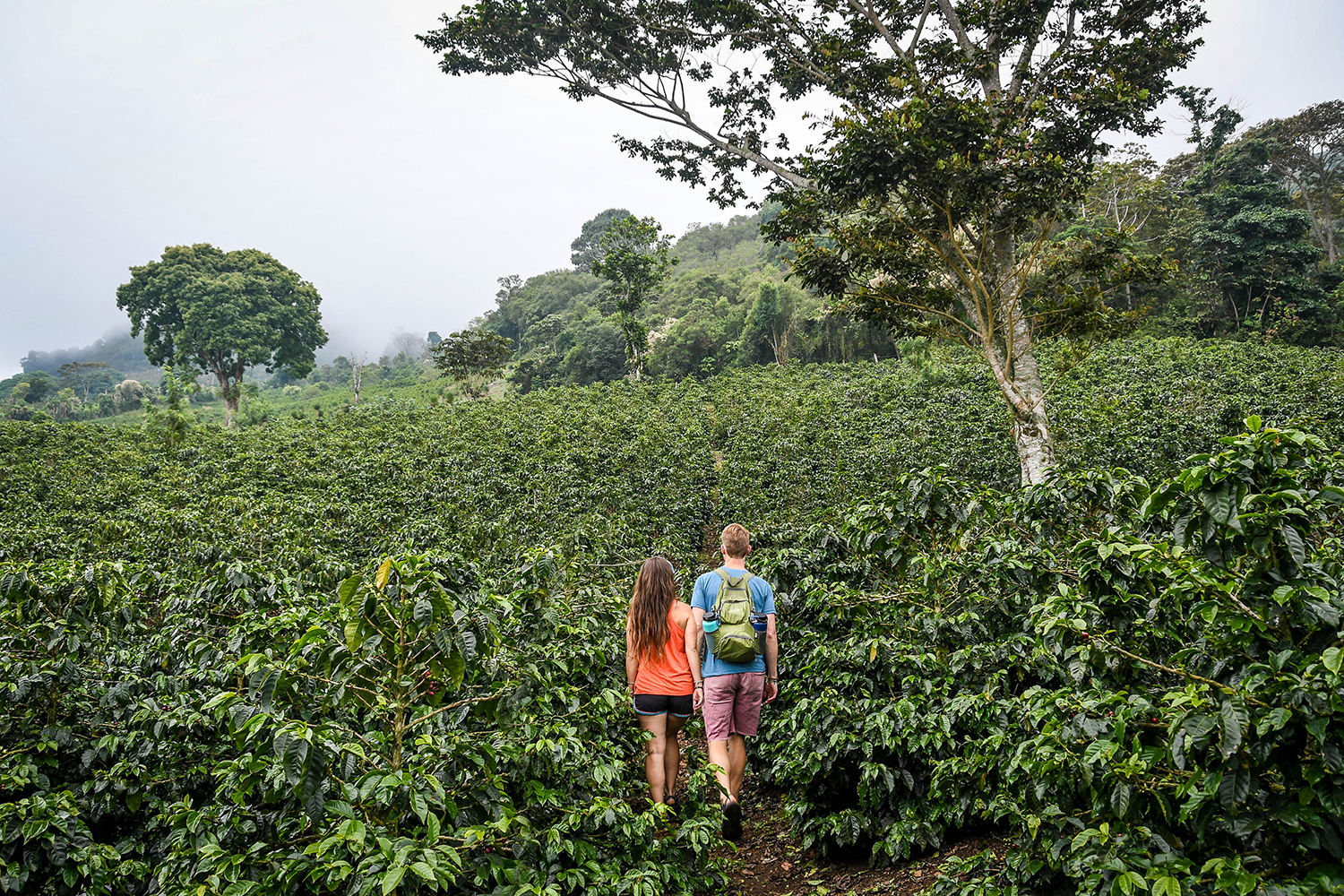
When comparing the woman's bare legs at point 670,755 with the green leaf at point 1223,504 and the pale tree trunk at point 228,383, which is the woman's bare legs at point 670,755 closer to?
the green leaf at point 1223,504

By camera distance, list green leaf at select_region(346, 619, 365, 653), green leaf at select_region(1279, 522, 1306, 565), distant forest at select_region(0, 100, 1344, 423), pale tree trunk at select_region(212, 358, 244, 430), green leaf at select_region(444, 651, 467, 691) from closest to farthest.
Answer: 1. green leaf at select_region(1279, 522, 1306, 565)
2. green leaf at select_region(346, 619, 365, 653)
3. green leaf at select_region(444, 651, 467, 691)
4. distant forest at select_region(0, 100, 1344, 423)
5. pale tree trunk at select_region(212, 358, 244, 430)

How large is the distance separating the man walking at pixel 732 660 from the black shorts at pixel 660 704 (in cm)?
12

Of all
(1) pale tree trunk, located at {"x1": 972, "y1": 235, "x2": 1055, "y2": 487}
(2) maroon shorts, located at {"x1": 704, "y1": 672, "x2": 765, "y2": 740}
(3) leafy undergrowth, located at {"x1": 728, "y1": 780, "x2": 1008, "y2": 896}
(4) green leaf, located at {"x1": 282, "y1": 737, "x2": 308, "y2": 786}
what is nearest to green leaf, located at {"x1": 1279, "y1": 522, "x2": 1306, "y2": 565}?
(3) leafy undergrowth, located at {"x1": 728, "y1": 780, "x2": 1008, "y2": 896}

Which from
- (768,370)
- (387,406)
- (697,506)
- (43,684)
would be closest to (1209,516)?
(43,684)

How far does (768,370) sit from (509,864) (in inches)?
879

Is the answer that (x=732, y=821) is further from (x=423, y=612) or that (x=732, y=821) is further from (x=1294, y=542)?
(x=1294, y=542)

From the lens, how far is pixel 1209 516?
1.85m

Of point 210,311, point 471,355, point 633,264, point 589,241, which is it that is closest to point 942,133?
point 633,264

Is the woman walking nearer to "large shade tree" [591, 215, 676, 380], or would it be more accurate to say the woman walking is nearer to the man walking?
the man walking

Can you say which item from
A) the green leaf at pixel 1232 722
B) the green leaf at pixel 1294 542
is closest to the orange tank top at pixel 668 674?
the green leaf at pixel 1232 722

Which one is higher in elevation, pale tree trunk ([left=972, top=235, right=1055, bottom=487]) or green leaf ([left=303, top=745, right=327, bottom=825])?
pale tree trunk ([left=972, top=235, right=1055, bottom=487])

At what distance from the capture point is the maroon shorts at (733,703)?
3.29m

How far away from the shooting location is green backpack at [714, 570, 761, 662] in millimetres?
3234

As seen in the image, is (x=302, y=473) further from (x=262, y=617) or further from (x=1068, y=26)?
(x=1068, y=26)
